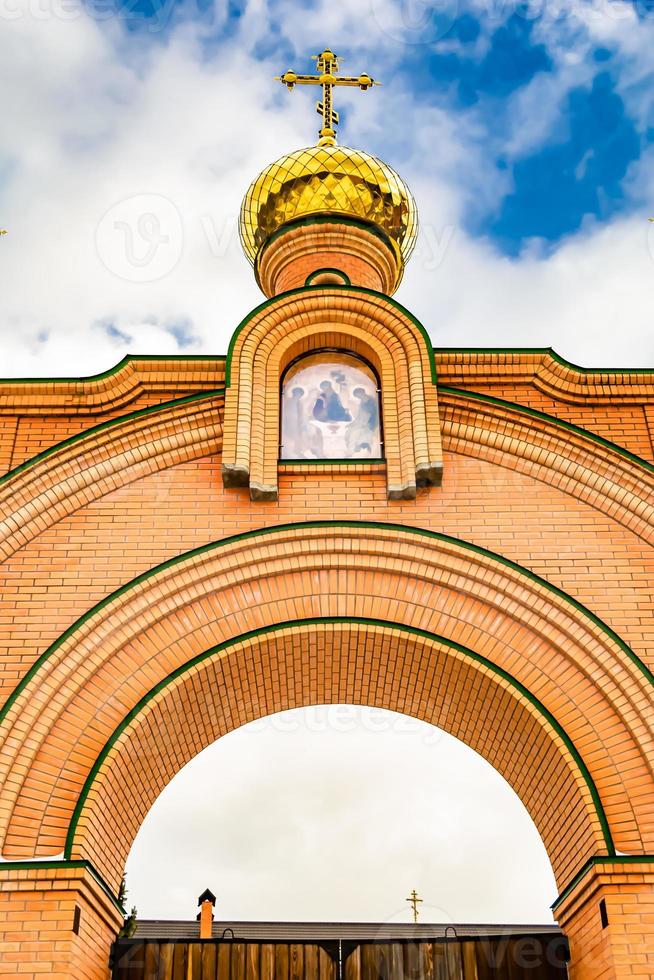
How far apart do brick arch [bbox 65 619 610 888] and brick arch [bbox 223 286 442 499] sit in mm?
1037

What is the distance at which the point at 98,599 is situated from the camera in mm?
6445

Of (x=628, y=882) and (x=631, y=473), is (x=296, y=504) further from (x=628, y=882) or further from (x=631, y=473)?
(x=628, y=882)

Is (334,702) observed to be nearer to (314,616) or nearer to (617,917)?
(314,616)

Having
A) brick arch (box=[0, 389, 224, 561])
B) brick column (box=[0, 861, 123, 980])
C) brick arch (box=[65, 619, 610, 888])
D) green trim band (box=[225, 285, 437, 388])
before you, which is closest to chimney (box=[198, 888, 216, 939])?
brick arch (box=[65, 619, 610, 888])

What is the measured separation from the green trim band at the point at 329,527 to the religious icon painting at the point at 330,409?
0.67m

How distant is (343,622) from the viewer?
21.3 ft

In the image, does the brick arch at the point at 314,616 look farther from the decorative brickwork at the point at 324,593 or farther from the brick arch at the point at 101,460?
the brick arch at the point at 101,460

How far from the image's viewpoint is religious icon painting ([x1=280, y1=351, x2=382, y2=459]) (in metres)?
7.21

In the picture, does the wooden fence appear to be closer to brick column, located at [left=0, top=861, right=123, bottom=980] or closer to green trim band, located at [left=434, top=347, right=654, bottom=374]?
brick column, located at [left=0, top=861, right=123, bottom=980]

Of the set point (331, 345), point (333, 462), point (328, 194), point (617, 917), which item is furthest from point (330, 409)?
point (617, 917)

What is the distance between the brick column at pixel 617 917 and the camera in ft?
17.5

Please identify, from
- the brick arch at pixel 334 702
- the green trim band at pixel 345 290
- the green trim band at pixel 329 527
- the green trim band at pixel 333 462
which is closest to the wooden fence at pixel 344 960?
the brick arch at pixel 334 702

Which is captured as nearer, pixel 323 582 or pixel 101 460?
pixel 323 582

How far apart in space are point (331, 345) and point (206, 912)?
814 cm
